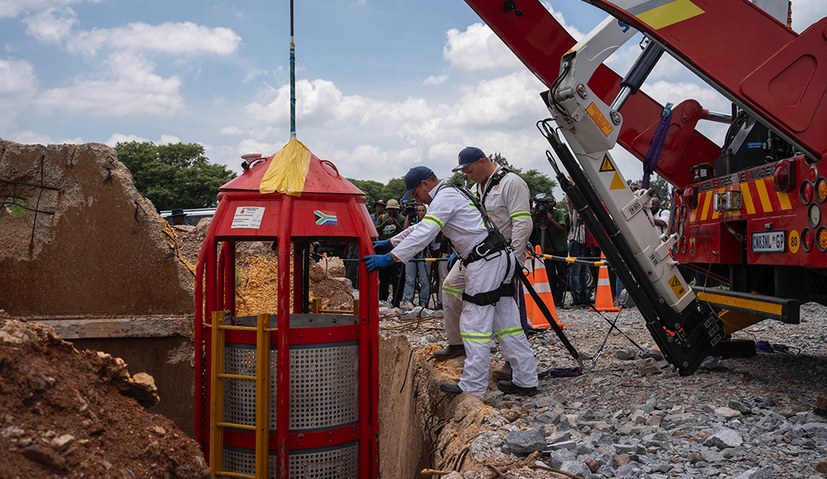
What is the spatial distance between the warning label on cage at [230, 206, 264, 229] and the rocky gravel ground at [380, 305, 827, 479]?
1852 mm

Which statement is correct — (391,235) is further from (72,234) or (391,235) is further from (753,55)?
(753,55)

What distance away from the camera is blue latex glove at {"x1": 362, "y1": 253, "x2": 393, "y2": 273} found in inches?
181

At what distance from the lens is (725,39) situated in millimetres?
4824

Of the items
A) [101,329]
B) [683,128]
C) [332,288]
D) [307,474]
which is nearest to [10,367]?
[307,474]

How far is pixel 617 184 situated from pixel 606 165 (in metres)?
0.17

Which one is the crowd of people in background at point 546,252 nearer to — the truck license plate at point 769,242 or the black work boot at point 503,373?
the black work boot at point 503,373

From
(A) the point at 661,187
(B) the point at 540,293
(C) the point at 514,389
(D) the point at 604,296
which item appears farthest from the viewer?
(A) the point at 661,187

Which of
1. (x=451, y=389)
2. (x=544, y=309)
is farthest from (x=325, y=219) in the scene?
(x=544, y=309)

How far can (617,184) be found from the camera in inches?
219

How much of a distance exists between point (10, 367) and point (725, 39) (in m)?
4.47

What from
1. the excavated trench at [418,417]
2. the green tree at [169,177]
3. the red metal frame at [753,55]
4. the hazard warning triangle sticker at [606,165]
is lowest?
the excavated trench at [418,417]

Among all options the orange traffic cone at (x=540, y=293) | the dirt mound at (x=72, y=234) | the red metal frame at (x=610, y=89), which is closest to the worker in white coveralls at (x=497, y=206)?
the red metal frame at (x=610, y=89)

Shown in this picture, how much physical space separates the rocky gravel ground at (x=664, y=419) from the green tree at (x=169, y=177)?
35.6 m

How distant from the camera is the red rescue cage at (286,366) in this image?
14.6 feet
